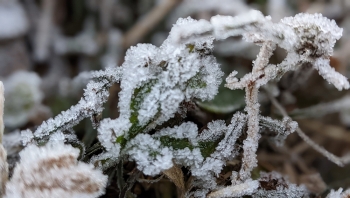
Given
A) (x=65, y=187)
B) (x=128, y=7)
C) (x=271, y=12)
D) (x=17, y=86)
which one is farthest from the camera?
(x=128, y=7)

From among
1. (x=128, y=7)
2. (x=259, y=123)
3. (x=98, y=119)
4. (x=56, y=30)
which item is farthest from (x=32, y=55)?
(x=259, y=123)

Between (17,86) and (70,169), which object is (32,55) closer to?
(17,86)

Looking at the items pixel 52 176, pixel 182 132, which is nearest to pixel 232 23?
pixel 182 132

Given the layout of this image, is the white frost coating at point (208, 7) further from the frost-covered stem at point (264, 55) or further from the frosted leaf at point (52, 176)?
the frosted leaf at point (52, 176)

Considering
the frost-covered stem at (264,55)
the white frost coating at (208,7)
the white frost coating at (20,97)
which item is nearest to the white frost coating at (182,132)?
the frost-covered stem at (264,55)

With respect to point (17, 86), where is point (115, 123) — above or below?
below

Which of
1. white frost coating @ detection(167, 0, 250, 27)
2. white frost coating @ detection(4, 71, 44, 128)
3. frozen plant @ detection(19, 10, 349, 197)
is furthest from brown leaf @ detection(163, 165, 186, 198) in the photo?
white frost coating @ detection(167, 0, 250, 27)

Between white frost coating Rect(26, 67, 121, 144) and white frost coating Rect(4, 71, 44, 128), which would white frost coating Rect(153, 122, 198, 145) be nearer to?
white frost coating Rect(26, 67, 121, 144)
